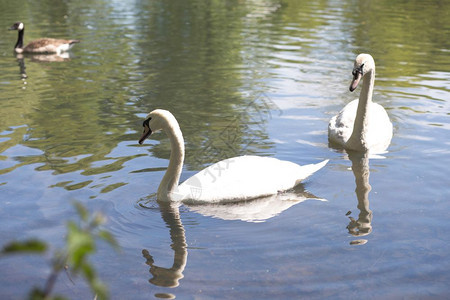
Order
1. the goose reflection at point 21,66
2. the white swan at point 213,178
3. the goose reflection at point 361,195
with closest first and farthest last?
1. the goose reflection at point 361,195
2. the white swan at point 213,178
3. the goose reflection at point 21,66

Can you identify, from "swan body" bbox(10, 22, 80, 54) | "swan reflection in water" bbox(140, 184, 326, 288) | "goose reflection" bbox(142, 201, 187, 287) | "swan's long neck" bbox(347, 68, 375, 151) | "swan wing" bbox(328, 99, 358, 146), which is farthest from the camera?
"swan body" bbox(10, 22, 80, 54)

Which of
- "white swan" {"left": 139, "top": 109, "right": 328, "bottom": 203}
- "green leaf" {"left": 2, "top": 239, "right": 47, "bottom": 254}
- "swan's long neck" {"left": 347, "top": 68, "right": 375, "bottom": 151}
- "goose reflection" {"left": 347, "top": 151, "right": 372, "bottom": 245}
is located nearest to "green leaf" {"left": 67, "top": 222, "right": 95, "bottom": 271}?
"green leaf" {"left": 2, "top": 239, "right": 47, "bottom": 254}

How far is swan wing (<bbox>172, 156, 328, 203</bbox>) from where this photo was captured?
7316 millimetres

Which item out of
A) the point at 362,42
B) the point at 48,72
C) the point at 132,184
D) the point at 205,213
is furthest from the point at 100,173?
the point at 362,42

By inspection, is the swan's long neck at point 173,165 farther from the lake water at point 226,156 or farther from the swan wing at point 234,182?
the lake water at point 226,156

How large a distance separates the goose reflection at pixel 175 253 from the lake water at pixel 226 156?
0.02m

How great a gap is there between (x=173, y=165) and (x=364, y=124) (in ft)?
12.2

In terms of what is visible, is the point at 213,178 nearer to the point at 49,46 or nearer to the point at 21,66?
the point at 21,66

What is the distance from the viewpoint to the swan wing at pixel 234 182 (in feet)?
24.0

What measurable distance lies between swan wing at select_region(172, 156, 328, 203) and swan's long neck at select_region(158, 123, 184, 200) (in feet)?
0.30

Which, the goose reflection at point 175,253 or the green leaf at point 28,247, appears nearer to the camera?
the green leaf at point 28,247

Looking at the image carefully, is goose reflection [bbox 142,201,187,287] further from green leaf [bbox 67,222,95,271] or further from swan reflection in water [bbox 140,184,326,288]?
green leaf [bbox 67,222,95,271]

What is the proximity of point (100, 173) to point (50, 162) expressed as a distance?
2.99 ft

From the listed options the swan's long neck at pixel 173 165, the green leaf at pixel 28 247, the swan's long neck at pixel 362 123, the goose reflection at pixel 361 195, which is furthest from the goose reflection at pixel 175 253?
the green leaf at pixel 28 247
